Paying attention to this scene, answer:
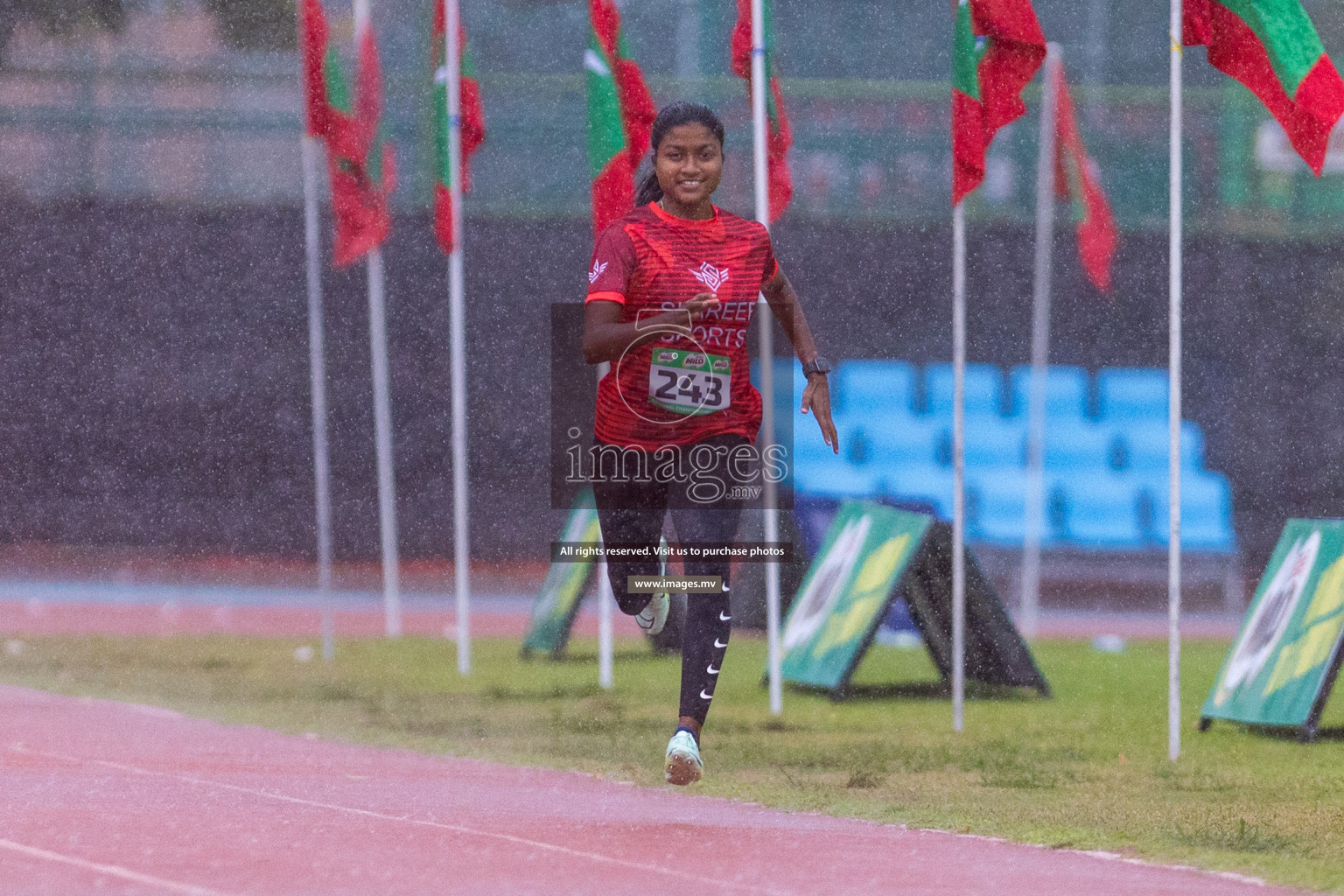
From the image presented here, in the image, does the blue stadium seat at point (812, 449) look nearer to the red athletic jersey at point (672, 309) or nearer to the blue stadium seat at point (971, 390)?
the blue stadium seat at point (971, 390)

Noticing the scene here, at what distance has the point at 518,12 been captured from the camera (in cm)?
1891

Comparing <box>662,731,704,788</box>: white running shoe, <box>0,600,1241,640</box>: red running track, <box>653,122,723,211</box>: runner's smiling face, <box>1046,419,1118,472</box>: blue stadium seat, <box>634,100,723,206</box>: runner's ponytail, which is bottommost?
<box>0,600,1241,640</box>: red running track

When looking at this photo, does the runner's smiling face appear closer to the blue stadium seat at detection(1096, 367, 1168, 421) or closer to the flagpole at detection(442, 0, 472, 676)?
the flagpole at detection(442, 0, 472, 676)

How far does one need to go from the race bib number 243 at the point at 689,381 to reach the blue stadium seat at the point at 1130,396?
14.0m

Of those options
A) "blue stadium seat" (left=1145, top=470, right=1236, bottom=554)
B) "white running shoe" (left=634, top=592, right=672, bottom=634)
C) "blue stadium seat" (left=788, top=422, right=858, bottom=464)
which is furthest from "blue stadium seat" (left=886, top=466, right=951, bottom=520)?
"white running shoe" (left=634, top=592, right=672, bottom=634)

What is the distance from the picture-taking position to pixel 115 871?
4848 millimetres

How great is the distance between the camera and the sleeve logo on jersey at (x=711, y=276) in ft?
19.5

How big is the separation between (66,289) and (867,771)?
13.6 metres

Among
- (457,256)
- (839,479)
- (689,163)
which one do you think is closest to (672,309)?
(689,163)

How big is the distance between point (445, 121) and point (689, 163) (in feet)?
18.2

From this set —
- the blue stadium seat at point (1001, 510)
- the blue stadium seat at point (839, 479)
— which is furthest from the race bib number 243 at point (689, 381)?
the blue stadium seat at point (1001, 510)

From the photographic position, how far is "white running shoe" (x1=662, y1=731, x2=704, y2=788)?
5914 millimetres

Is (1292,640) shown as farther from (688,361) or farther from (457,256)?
(457,256)

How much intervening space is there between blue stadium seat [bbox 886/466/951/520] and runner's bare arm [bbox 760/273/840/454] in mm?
11896
